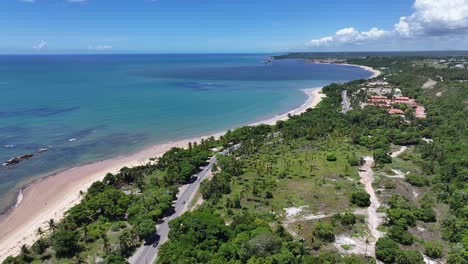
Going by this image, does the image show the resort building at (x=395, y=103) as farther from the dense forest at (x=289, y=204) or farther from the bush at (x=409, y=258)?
the bush at (x=409, y=258)

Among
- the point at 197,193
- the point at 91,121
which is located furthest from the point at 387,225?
the point at 91,121

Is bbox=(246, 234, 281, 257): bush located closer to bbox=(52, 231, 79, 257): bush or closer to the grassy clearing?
the grassy clearing

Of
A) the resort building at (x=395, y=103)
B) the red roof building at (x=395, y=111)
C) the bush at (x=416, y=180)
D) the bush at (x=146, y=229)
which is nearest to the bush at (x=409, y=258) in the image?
the bush at (x=416, y=180)

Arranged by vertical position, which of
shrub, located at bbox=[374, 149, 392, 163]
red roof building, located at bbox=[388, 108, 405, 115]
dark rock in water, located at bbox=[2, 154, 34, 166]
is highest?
red roof building, located at bbox=[388, 108, 405, 115]

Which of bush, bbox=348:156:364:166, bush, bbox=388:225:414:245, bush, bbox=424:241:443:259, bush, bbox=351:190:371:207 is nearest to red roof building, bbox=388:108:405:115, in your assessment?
bush, bbox=348:156:364:166

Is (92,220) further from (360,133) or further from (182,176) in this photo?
(360,133)

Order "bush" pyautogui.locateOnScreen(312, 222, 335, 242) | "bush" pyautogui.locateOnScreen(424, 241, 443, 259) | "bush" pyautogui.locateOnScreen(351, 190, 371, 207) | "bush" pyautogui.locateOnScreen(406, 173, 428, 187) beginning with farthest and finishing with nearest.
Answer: "bush" pyautogui.locateOnScreen(406, 173, 428, 187) < "bush" pyautogui.locateOnScreen(351, 190, 371, 207) < "bush" pyautogui.locateOnScreen(312, 222, 335, 242) < "bush" pyautogui.locateOnScreen(424, 241, 443, 259)
